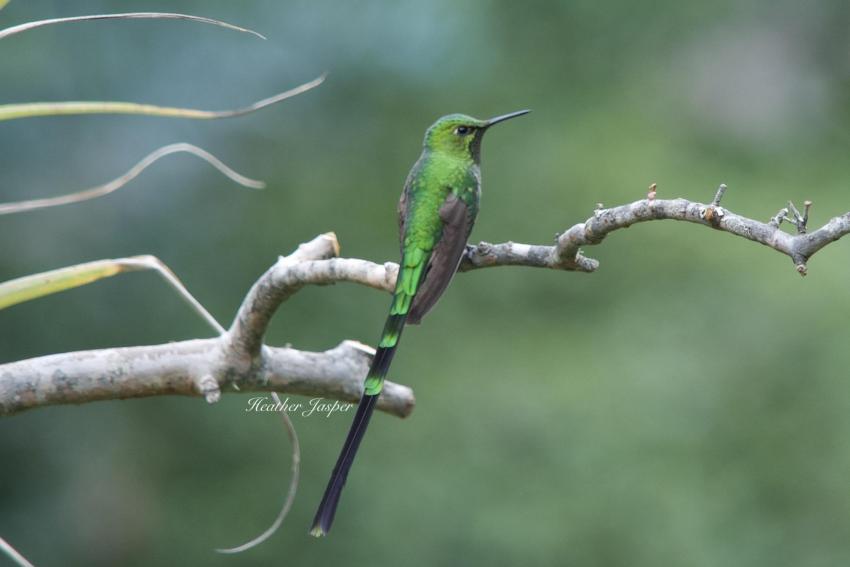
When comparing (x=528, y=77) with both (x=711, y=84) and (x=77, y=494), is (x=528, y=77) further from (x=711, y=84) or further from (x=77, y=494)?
(x=77, y=494)

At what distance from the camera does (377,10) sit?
840cm

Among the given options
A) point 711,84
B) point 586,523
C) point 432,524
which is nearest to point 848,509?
point 586,523

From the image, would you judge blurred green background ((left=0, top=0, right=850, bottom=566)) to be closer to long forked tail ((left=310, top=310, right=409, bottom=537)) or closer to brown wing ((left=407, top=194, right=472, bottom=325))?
brown wing ((left=407, top=194, right=472, bottom=325))

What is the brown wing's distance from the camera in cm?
300

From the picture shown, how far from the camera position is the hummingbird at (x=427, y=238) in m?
2.77

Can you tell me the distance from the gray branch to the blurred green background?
3057 millimetres

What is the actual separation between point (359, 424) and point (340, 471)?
0.42 ft

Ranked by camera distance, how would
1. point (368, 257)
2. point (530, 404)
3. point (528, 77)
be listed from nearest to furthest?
Result: 1. point (530, 404)
2. point (368, 257)
3. point (528, 77)

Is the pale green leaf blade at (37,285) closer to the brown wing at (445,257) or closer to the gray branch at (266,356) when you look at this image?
the gray branch at (266,356)

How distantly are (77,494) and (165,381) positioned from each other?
4.10 meters

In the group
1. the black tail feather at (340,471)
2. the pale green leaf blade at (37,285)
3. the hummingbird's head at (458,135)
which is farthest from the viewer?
the hummingbird's head at (458,135)
